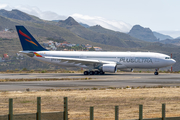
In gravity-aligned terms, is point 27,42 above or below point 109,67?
above

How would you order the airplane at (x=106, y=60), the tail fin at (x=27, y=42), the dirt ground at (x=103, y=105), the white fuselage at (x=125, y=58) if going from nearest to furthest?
1. the dirt ground at (x=103, y=105)
2. the airplane at (x=106, y=60)
3. the white fuselage at (x=125, y=58)
4. the tail fin at (x=27, y=42)

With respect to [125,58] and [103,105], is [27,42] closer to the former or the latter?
[125,58]

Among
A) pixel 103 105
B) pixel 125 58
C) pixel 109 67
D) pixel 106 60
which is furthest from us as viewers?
pixel 106 60

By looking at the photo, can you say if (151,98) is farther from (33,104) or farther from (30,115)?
(30,115)

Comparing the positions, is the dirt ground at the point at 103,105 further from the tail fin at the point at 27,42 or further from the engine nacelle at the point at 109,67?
the tail fin at the point at 27,42

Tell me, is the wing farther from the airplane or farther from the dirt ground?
the dirt ground

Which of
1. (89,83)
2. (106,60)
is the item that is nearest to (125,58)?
(106,60)

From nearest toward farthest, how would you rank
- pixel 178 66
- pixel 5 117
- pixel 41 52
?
pixel 5 117, pixel 41 52, pixel 178 66

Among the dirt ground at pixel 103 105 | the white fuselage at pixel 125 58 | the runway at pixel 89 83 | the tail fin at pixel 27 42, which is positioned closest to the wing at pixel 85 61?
the white fuselage at pixel 125 58

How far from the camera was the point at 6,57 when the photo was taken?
152 m

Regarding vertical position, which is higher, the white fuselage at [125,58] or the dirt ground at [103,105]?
the white fuselage at [125,58]

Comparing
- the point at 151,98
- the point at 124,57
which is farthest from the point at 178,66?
the point at 151,98

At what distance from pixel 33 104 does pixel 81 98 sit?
379 centimetres

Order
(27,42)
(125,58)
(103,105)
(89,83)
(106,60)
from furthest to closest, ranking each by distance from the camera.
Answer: (27,42)
(106,60)
(125,58)
(89,83)
(103,105)
